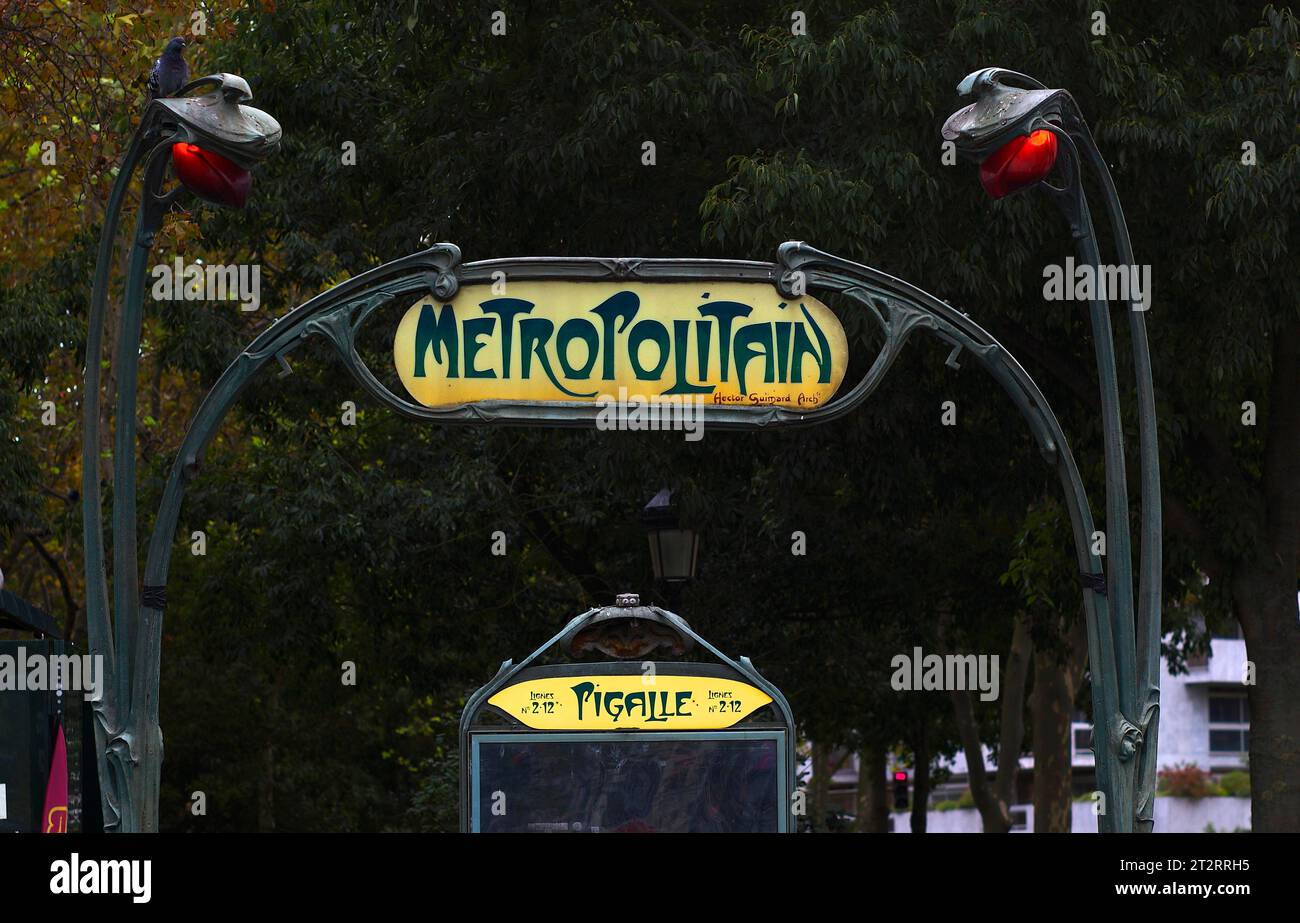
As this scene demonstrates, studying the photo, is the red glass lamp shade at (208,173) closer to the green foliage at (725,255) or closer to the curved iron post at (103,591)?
the curved iron post at (103,591)

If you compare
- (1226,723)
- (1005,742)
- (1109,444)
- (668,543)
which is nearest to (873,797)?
(1005,742)

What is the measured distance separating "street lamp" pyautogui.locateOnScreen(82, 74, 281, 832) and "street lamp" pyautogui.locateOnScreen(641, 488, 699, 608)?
4.50 m

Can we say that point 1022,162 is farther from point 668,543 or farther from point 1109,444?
point 668,543

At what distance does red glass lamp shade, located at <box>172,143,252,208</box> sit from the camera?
296 inches

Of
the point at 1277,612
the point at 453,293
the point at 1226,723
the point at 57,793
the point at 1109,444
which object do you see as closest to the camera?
the point at 453,293

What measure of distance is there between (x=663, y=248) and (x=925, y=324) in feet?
20.8

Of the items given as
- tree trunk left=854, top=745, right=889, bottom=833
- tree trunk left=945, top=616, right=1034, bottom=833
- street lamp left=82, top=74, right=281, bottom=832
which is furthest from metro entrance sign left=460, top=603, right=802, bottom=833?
tree trunk left=854, top=745, right=889, bottom=833

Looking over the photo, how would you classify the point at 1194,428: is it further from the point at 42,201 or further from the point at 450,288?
the point at 42,201

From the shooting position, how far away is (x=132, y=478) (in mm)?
7672

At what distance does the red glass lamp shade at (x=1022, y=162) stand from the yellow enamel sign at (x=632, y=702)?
7.70ft

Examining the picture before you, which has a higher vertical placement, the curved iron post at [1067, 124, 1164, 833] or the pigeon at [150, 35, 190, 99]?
the pigeon at [150, 35, 190, 99]

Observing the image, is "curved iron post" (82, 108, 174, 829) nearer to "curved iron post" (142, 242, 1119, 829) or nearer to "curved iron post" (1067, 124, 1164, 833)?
"curved iron post" (142, 242, 1119, 829)

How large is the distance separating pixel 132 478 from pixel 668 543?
4.63 metres

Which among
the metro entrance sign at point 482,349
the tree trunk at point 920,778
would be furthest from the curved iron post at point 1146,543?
the tree trunk at point 920,778
